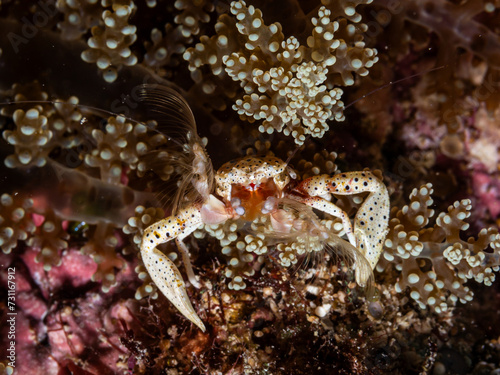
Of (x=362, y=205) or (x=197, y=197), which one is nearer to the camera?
(x=197, y=197)

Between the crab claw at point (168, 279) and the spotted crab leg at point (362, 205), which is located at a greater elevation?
the spotted crab leg at point (362, 205)

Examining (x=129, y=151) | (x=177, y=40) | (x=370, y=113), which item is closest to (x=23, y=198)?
(x=129, y=151)

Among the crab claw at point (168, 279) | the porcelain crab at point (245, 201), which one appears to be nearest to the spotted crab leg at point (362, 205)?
the porcelain crab at point (245, 201)

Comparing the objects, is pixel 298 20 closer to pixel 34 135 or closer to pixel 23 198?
pixel 34 135

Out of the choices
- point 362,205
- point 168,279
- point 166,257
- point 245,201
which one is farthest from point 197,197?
point 362,205

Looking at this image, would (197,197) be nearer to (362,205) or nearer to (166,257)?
(166,257)

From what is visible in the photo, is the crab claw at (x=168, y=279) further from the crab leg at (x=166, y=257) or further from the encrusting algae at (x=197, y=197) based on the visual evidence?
the encrusting algae at (x=197, y=197)
